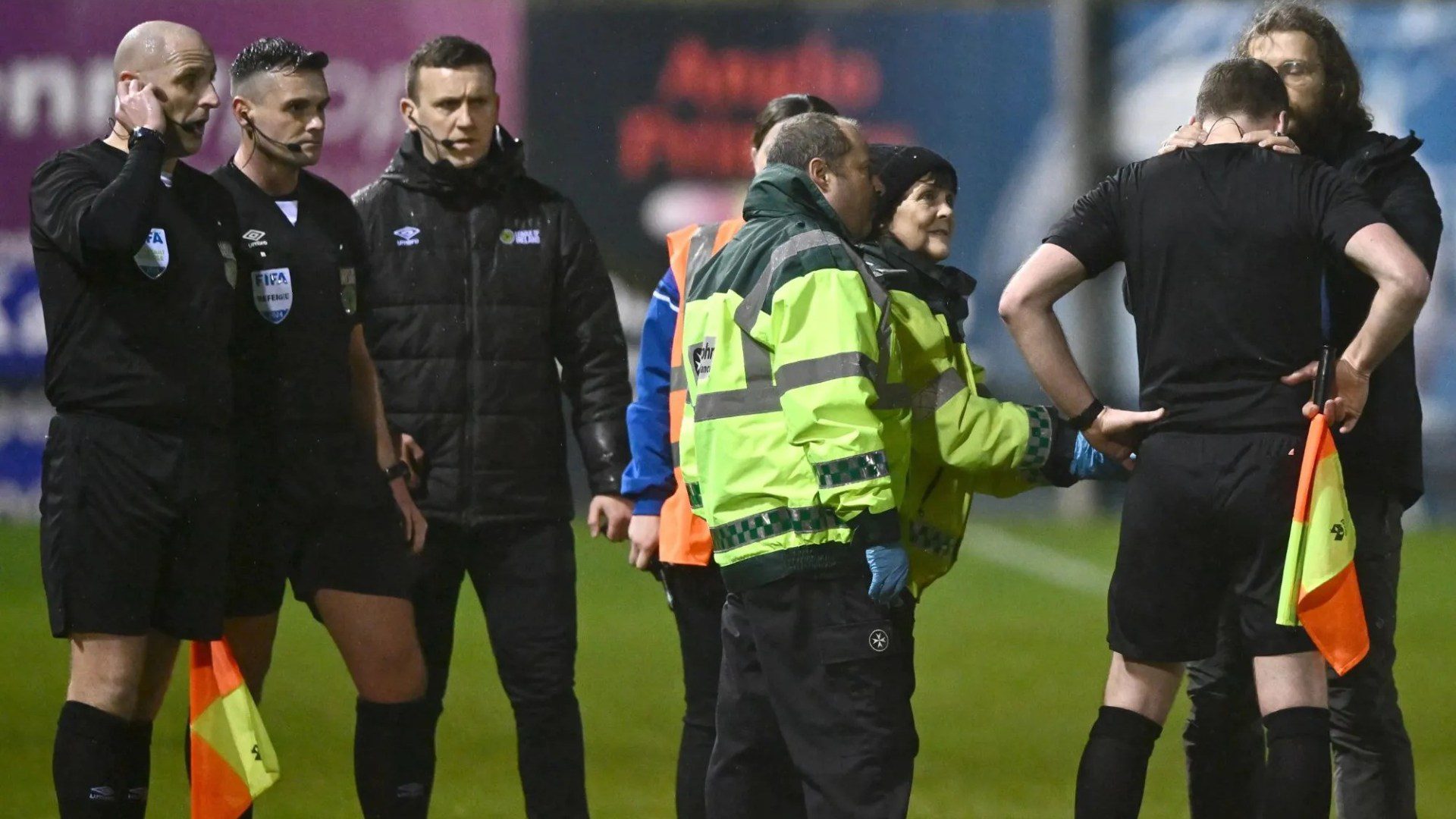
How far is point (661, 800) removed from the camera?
6297 millimetres

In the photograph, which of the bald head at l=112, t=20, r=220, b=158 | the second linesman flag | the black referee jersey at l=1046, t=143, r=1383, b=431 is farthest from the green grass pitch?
the bald head at l=112, t=20, r=220, b=158

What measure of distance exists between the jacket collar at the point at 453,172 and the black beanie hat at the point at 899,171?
3.81ft

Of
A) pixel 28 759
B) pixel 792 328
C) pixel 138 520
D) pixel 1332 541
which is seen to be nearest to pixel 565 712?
pixel 138 520

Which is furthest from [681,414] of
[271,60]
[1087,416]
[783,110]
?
[271,60]

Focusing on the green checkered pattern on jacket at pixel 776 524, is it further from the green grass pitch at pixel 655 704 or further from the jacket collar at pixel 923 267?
the green grass pitch at pixel 655 704

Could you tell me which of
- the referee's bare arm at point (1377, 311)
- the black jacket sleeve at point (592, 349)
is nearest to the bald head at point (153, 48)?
the black jacket sleeve at point (592, 349)

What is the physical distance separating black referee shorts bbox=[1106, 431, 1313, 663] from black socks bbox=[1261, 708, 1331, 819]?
0.15 meters

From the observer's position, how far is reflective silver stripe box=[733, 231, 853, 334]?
4.09m

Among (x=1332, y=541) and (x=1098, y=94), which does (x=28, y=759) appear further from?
(x=1098, y=94)

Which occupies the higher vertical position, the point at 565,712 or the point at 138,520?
the point at 138,520

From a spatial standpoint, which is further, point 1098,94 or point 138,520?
point 1098,94

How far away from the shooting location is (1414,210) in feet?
15.2

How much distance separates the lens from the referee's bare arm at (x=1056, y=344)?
435 centimetres

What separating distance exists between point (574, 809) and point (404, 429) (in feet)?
3.49
